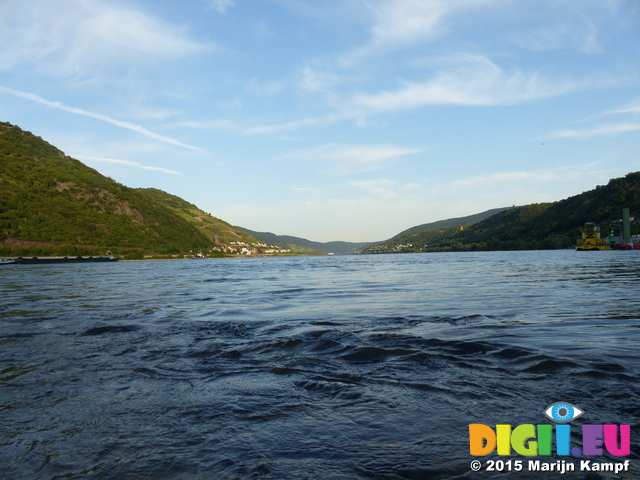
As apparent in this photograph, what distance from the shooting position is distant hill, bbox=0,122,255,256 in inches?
4412

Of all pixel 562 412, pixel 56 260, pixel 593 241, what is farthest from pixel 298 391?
pixel 593 241

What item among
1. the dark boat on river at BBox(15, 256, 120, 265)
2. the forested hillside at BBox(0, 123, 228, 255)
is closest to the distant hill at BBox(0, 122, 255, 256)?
the forested hillside at BBox(0, 123, 228, 255)

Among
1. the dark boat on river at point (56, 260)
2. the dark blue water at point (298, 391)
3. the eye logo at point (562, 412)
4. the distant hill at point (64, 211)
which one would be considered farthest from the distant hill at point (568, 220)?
the dark boat on river at point (56, 260)

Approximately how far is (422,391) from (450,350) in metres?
2.28

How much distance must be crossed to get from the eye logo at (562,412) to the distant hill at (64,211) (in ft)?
420

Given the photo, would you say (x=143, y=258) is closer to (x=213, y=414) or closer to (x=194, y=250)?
(x=194, y=250)

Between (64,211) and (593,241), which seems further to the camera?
(64,211)

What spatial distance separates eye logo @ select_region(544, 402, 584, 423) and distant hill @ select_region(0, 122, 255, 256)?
5045 inches

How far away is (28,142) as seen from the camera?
180375mm

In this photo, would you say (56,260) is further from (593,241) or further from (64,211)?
(593,241)

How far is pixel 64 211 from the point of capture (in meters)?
130

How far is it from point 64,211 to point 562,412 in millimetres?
153990

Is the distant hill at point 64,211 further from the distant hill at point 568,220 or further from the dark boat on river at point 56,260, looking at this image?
the distant hill at point 568,220

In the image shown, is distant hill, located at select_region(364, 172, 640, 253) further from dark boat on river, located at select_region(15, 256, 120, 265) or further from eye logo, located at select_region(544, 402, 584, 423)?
dark boat on river, located at select_region(15, 256, 120, 265)
